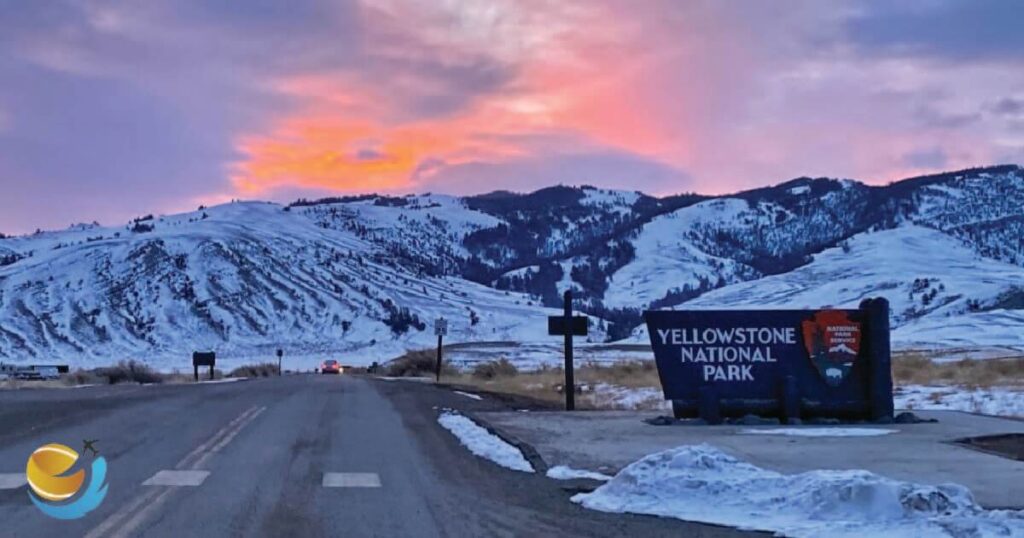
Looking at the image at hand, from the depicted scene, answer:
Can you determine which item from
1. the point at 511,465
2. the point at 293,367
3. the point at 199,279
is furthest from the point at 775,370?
the point at 199,279

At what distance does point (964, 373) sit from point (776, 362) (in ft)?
67.1

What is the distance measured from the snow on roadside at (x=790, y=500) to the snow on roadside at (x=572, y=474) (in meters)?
1.03

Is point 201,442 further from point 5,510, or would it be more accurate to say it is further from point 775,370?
point 775,370

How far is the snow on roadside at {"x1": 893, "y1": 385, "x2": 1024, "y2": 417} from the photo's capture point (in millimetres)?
23816

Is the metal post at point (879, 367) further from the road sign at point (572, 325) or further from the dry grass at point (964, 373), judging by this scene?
the dry grass at point (964, 373)

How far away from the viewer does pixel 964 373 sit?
3788 centimetres

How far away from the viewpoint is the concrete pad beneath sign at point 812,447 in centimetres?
1270

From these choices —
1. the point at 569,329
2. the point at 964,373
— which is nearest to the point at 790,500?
the point at 569,329

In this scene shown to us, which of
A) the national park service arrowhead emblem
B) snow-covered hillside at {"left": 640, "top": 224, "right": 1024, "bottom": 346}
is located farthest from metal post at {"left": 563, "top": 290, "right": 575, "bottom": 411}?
snow-covered hillside at {"left": 640, "top": 224, "right": 1024, "bottom": 346}

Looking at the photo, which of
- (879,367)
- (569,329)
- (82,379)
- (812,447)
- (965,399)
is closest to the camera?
(812,447)

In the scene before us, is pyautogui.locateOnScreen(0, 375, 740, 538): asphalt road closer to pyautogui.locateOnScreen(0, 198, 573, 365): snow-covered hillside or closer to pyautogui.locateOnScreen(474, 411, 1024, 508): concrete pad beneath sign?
pyautogui.locateOnScreen(474, 411, 1024, 508): concrete pad beneath sign

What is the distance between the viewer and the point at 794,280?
165 m

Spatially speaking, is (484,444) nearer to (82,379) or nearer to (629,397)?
(629,397)

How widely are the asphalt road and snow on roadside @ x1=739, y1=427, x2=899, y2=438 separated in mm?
5139
